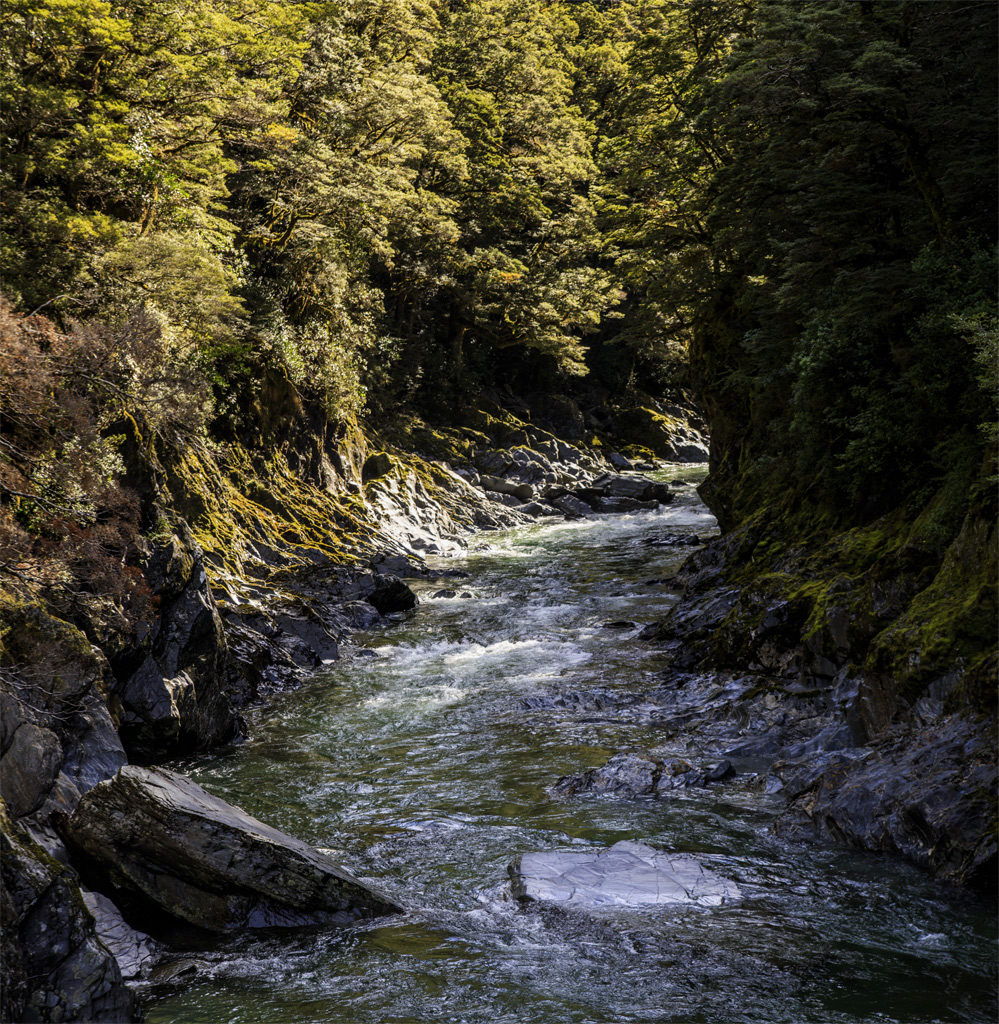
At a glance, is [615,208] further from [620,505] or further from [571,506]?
[620,505]

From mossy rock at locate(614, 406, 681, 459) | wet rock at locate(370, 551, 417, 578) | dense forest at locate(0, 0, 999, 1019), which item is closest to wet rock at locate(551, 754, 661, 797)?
dense forest at locate(0, 0, 999, 1019)

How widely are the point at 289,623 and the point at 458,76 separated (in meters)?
30.6

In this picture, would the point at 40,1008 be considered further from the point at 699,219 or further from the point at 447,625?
the point at 699,219

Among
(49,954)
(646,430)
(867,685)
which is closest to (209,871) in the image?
(49,954)

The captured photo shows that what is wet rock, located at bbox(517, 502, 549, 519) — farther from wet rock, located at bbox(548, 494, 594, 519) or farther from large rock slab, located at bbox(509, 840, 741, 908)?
large rock slab, located at bbox(509, 840, 741, 908)

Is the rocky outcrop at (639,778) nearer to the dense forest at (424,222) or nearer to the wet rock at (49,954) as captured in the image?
the dense forest at (424,222)

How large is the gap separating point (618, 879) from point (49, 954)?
4371mm

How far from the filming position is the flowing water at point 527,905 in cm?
571

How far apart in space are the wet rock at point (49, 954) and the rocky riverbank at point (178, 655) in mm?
11

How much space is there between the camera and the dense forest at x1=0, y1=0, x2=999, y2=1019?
407 inches

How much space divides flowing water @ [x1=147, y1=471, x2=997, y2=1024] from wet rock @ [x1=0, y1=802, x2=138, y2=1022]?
→ 48cm

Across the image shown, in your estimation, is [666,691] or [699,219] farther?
[699,219]

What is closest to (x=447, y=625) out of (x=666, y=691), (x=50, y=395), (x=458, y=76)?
(x=666, y=691)

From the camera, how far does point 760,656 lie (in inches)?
502
